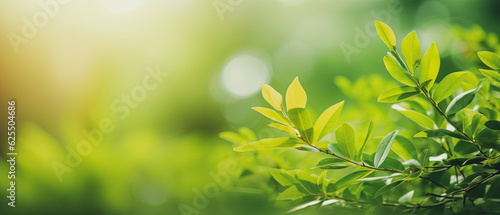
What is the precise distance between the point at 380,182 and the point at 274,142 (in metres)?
0.09

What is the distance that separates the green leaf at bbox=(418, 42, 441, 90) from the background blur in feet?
0.50

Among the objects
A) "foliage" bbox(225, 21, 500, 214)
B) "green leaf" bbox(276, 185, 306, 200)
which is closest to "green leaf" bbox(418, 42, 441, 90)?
"foliage" bbox(225, 21, 500, 214)

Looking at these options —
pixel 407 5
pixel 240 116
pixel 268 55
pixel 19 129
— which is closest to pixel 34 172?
pixel 19 129

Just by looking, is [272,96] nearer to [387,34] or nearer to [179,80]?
[387,34]

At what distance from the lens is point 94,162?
0.48 meters

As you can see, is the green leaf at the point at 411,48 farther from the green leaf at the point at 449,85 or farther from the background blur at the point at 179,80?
the background blur at the point at 179,80

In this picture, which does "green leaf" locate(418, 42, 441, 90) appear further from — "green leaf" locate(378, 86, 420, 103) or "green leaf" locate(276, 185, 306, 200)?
"green leaf" locate(276, 185, 306, 200)

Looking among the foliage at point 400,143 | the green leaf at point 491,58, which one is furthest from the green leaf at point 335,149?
the green leaf at point 491,58

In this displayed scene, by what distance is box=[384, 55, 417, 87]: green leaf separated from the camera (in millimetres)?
234

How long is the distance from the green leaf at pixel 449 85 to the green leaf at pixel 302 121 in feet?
0.31

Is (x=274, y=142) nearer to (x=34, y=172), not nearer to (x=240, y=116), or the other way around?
(x=34, y=172)

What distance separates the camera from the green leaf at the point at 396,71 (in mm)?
234

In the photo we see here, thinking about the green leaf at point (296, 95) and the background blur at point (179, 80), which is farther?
the background blur at point (179, 80)

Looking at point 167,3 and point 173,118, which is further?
point 167,3
